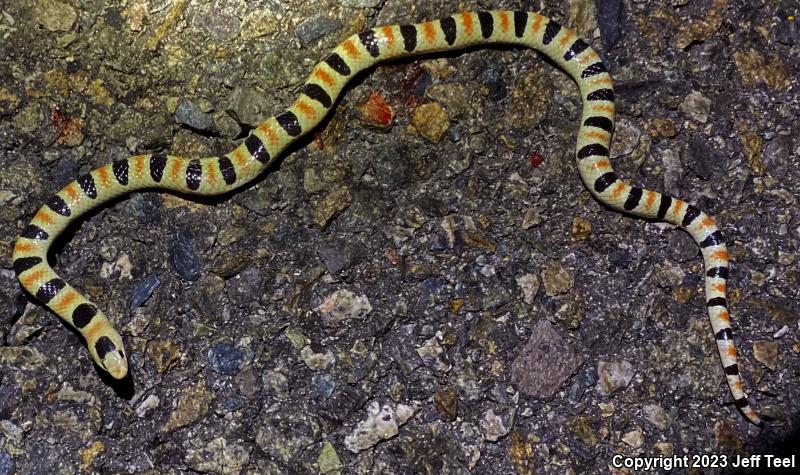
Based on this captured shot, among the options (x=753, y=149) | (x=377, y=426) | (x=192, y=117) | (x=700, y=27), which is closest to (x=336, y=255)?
(x=377, y=426)

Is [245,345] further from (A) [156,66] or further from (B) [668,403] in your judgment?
(B) [668,403]

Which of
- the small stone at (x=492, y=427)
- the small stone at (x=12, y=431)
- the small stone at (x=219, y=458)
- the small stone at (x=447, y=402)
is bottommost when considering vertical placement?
the small stone at (x=492, y=427)

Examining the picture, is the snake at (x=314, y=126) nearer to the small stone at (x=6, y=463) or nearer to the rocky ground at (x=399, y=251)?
the rocky ground at (x=399, y=251)

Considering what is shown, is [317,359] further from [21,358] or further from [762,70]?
[762,70]

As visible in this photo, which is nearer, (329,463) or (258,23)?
(329,463)

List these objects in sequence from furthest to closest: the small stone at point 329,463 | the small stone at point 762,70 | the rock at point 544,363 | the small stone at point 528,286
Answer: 1. the small stone at point 762,70
2. the small stone at point 528,286
3. the rock at point 544,363
4. the small stone at point 329,463

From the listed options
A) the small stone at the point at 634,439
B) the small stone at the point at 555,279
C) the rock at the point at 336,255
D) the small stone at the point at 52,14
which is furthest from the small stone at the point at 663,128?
the small stone at the point at 52,14

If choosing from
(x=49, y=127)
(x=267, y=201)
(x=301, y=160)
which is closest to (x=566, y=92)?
(x=301, y=160)
